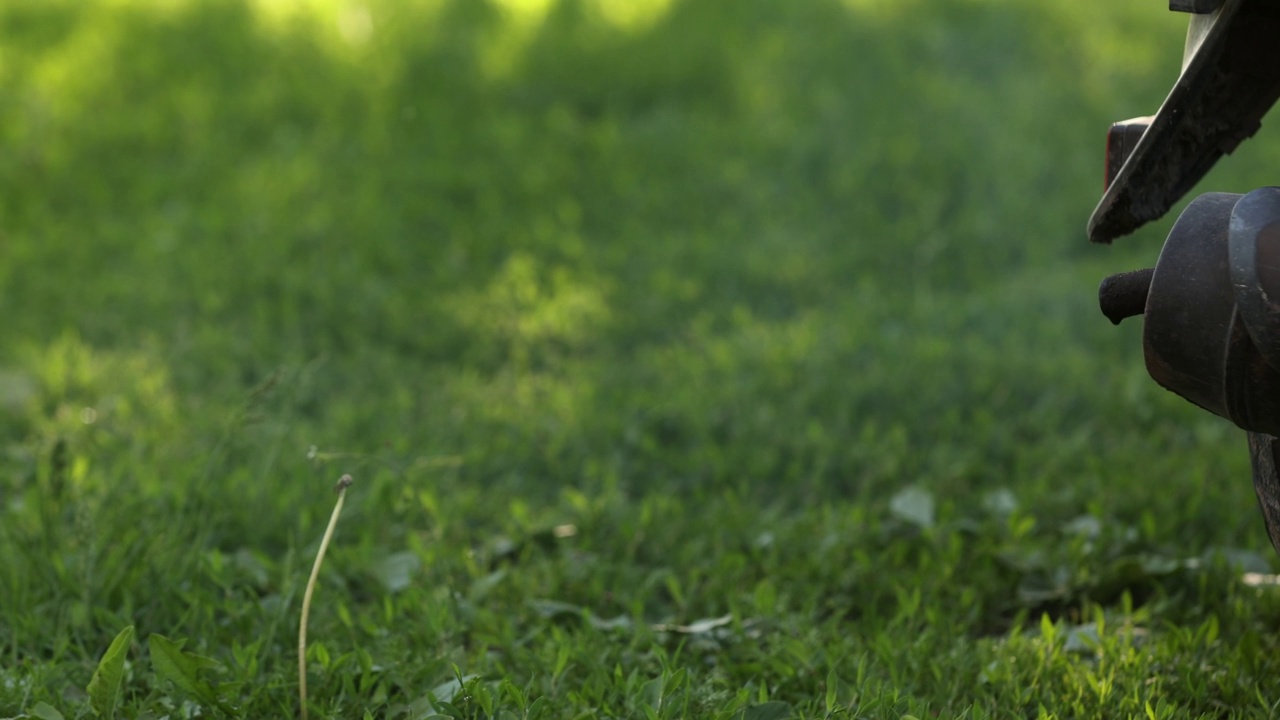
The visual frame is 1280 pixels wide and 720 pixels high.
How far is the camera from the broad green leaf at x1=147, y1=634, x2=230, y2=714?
6.67 ft

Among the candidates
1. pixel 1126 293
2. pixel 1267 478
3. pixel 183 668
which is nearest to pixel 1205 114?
pixel 1126 293

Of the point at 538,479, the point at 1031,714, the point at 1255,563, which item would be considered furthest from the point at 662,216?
the point at 1031,714

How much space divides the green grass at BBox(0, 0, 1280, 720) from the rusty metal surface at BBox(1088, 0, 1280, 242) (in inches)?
34.2

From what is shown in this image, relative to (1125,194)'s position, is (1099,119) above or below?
below

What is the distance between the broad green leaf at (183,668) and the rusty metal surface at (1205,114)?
5.82 feet

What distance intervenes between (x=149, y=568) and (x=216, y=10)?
186 inches

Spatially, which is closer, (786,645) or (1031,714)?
(1031,714)

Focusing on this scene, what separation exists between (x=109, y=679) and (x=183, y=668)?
0.39 ft

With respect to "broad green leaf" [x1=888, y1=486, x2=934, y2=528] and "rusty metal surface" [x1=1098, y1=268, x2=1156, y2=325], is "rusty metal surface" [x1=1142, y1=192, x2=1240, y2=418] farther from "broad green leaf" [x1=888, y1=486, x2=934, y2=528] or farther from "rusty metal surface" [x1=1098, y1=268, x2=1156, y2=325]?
"broad green leaf" [x1=888, y1=486, x2=934, y2=528]

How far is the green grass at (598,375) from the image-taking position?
7.81 feet

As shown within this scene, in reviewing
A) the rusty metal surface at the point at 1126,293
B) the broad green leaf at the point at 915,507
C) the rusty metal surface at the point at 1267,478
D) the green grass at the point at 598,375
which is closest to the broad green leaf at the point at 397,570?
the green grass at the point at 598,375

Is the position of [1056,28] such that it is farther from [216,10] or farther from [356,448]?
[356,448]

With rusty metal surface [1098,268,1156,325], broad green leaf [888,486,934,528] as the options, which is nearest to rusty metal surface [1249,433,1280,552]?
rusty metal surface [1098,268,1156,325]

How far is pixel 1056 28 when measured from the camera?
7.23 metres
